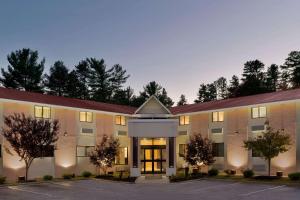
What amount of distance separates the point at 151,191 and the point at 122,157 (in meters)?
15.0

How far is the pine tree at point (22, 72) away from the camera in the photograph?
66750 mm

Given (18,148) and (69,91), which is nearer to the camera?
(18,148)

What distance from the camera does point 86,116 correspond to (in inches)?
1587

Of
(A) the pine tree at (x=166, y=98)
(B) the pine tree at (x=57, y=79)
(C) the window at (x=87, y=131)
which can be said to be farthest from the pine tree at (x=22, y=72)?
(C) the window at (x=87, y=131)

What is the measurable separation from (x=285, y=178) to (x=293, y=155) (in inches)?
99.0

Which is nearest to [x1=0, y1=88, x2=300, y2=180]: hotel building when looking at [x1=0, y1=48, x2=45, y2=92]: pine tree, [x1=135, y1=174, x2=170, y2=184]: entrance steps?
Answer: [x1=135, y1=174, x2=170, y2=184]: entrance steps

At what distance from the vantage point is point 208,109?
41.5 meters

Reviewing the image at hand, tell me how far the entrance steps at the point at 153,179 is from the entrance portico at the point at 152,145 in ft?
4.07

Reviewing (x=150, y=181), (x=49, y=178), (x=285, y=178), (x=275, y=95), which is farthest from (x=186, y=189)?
(x=275, y=95)

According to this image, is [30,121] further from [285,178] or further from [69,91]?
[69,91]

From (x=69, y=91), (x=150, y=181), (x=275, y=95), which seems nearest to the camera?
(x=150, y=181)

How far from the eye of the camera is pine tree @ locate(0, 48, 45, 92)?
66750 mm

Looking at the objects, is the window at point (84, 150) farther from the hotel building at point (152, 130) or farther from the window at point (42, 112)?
the window at point (42, 112)

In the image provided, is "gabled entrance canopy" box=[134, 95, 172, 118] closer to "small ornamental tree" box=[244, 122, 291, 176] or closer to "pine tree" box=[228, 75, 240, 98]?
"small ornamental tree" box=[244, 122, 291, 176]
